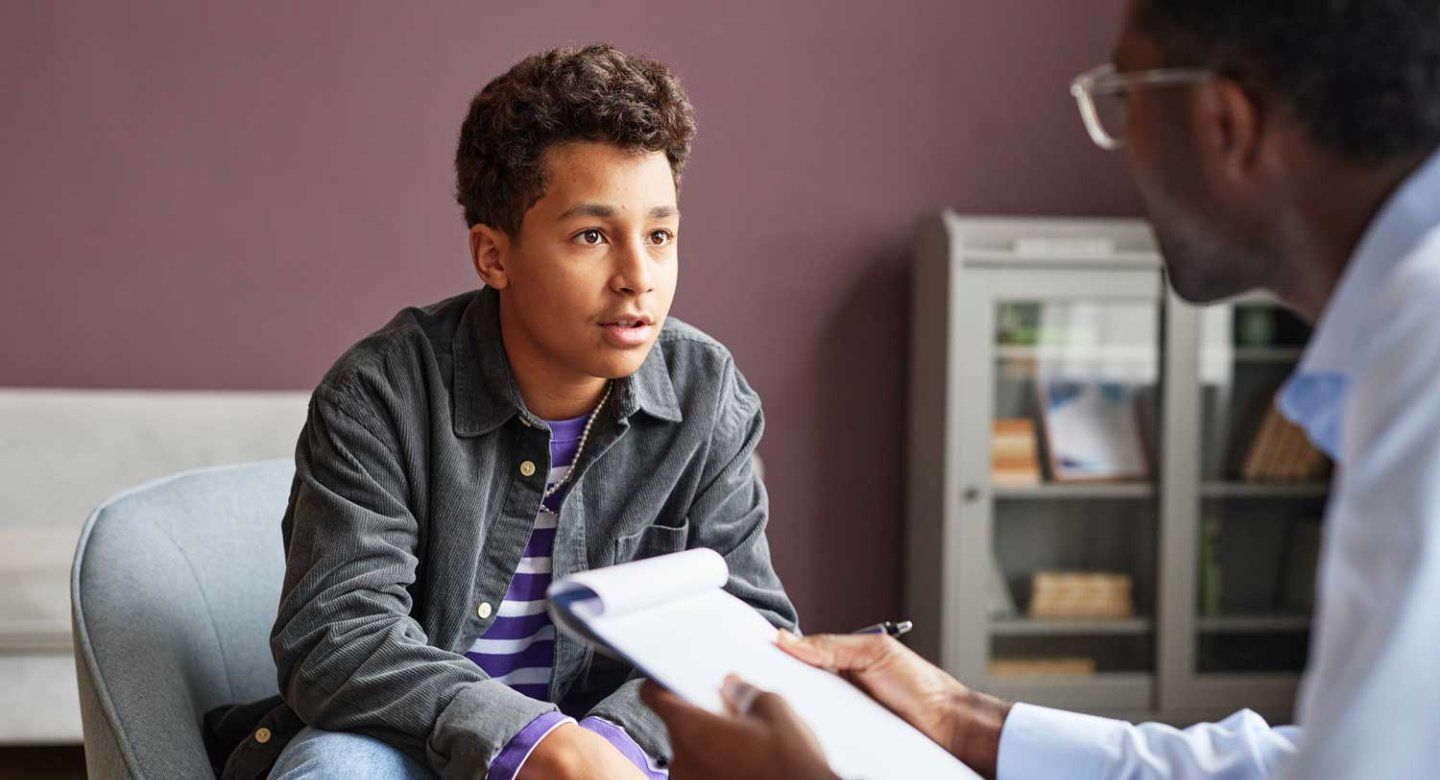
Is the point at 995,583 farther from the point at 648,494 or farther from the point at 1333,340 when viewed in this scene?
the point at 1333,340

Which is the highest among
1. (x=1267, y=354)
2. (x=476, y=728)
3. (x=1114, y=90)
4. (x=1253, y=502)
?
(x=1114, y=90)

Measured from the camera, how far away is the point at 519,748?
1279mm

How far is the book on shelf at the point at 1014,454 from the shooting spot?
3635 mm

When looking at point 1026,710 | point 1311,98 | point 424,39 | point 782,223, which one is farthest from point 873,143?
point 1311,98

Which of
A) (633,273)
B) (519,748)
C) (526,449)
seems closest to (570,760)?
(519,748)

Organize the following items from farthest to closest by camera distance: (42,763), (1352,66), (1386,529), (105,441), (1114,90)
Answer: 1. (105,441)
2. (42,763)
3. (1114,90)
4. (1352,66)
5. (1386,529)

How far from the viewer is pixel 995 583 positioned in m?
3.68

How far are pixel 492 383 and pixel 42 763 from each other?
229cm

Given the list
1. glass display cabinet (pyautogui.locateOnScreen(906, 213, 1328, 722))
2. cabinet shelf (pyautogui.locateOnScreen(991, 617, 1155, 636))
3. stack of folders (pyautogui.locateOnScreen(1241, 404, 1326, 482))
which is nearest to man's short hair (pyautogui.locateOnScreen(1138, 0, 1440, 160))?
glass display cabinet (pyautogui.locateOnScreen(906, 213, 1328, 722))

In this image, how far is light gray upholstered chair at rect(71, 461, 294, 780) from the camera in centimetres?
138

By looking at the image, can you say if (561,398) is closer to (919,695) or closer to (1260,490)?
(919,695)

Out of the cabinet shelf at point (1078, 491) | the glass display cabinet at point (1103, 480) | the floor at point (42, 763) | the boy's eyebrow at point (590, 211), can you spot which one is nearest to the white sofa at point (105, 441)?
the floor at point (42, 763)

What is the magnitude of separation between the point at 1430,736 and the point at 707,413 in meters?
0.95

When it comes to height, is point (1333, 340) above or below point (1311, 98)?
below
